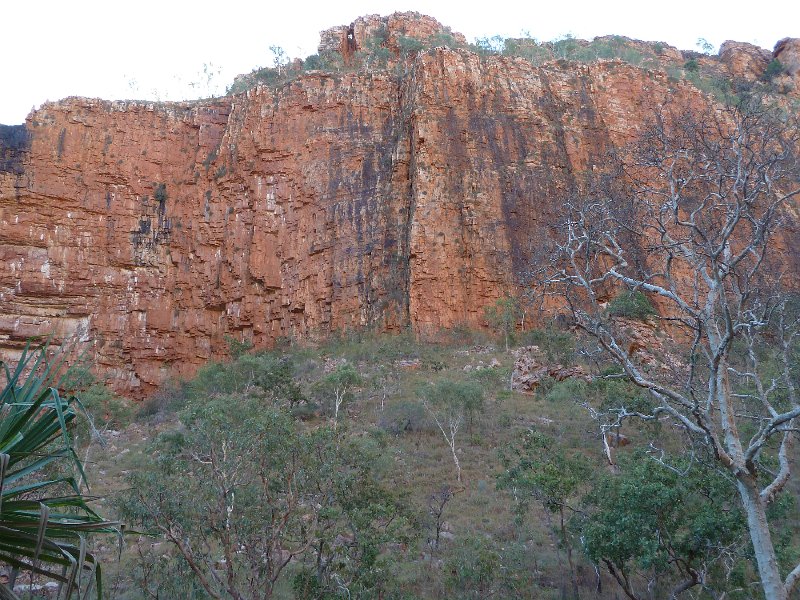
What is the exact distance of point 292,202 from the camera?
36.5 meters

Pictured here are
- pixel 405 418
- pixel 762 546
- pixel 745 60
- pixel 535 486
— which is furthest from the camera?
pixel 745 60

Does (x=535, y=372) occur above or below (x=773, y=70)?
below

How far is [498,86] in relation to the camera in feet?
124

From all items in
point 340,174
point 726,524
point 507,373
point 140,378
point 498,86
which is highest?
point 498,86

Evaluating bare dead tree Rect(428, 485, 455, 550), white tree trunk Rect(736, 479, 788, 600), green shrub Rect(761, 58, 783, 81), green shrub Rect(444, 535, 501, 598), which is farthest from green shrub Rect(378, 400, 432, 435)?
green shrub Rect(761, 58, 783, 81)

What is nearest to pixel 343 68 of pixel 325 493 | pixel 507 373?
pixel 507 373

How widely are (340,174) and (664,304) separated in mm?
18127

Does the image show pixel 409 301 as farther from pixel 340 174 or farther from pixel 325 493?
pixel 325 493

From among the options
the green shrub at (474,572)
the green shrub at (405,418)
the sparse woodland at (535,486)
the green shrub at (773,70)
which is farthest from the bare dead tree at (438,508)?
the green shrub at (773,70)

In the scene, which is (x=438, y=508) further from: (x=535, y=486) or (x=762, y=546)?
(x=762, y=546)

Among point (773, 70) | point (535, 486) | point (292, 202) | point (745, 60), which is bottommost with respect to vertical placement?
point (535, 486)

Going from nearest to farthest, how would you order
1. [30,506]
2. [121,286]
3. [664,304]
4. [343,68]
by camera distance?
[30,506] < [664,304] < [121,286] < [343,68]

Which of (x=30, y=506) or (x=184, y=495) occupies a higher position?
(x=30, y=506)

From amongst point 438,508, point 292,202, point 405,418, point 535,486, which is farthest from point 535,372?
point 292,202
